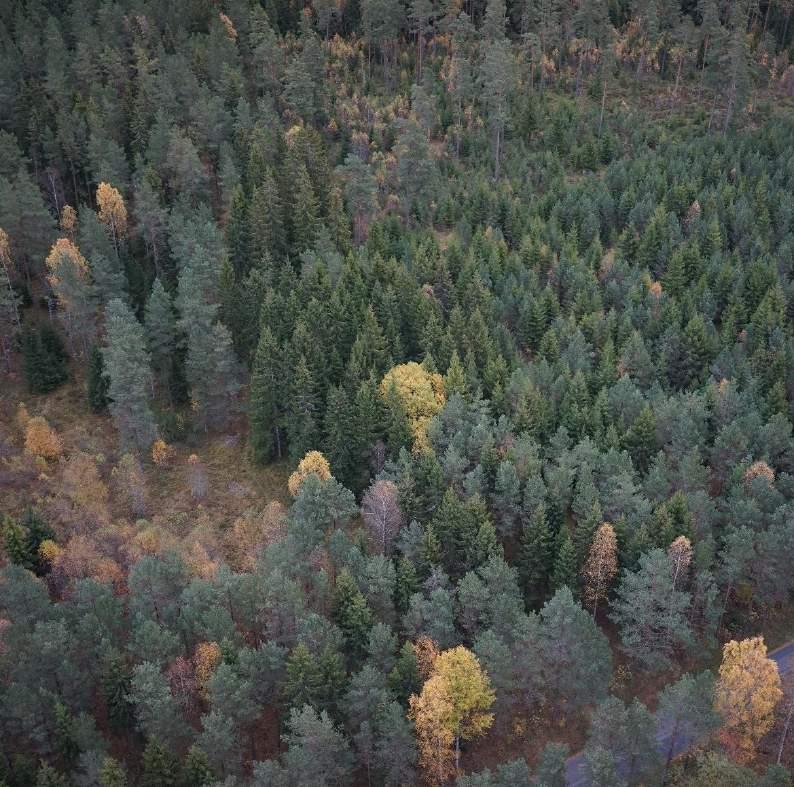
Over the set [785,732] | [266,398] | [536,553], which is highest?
[266,398]

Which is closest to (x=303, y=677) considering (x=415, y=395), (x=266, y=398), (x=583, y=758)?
(x=583, y=758)

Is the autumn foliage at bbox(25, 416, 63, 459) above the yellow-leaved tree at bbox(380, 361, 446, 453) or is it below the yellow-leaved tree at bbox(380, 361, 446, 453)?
below

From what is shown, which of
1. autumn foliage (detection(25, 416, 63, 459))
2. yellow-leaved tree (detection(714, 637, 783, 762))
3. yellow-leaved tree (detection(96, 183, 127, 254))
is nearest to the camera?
yellow-leaved tree (detection(714, 637, 783, 762))

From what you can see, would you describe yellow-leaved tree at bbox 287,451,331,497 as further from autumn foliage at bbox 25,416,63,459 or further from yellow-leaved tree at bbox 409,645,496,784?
autumn foliage at bbox 25,416,63,459

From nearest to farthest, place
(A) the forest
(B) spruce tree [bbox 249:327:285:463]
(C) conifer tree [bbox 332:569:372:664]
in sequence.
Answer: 1. (A) the forest
2. (C) conifer tree [bbox 332:569:372:664]
3. (B) spruce tree [bbox 249:327:285:463]

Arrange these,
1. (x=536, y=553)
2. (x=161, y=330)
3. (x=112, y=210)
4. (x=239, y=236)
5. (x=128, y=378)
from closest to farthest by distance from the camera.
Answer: (x=536, y=553), (x=128, y=378), (x=161, y=330), (x=239, y=236), (x=112, y=210)

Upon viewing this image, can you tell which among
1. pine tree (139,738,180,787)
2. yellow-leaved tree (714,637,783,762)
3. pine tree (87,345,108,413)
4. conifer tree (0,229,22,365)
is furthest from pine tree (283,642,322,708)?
conifer tree (0,229,22,365)

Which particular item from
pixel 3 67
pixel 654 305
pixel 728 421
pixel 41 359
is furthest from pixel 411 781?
pixel 3 67

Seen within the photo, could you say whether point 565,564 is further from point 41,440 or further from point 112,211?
point 112,211
